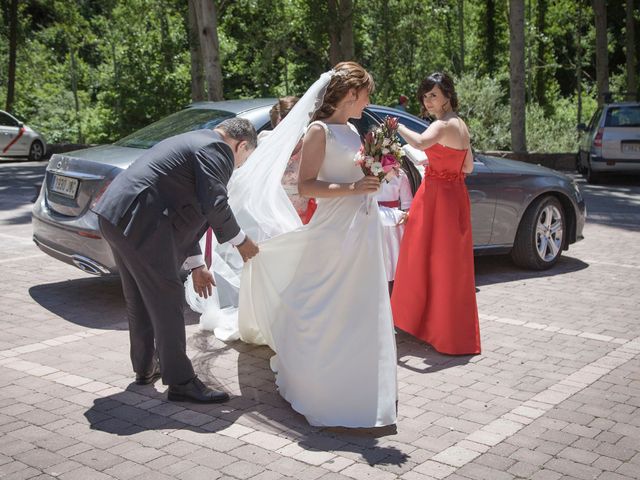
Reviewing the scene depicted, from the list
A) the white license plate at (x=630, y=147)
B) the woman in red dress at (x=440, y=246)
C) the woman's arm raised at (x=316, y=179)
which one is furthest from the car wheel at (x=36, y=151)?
the woman's arm raised at (x=316, y=179)

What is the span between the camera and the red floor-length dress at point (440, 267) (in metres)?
6.24

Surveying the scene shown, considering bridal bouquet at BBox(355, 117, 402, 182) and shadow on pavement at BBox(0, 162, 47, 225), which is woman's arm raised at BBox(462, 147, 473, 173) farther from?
shadow on pavement at BBox(0, 162, 47, 225)

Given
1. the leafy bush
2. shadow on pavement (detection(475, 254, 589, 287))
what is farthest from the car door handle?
the leafy bush

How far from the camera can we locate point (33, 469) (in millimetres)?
4133

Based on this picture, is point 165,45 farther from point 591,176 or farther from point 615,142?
point 615,142

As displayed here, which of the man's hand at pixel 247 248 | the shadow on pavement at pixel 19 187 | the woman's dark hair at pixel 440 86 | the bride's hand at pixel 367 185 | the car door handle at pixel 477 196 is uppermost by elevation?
the woman's dark hair at pixel 440 86

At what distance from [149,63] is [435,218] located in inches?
912

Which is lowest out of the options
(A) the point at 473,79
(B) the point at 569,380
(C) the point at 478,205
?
(B) the point at 569,380

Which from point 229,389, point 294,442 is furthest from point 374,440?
point 229,389

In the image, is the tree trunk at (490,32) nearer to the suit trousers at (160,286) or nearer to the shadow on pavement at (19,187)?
the shadow on pavement at (19,187)

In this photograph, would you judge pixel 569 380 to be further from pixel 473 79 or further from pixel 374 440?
pixel 473 79

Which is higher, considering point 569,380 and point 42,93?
point 42,93

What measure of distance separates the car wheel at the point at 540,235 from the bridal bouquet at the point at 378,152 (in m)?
4.19

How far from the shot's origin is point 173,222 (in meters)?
4.94
